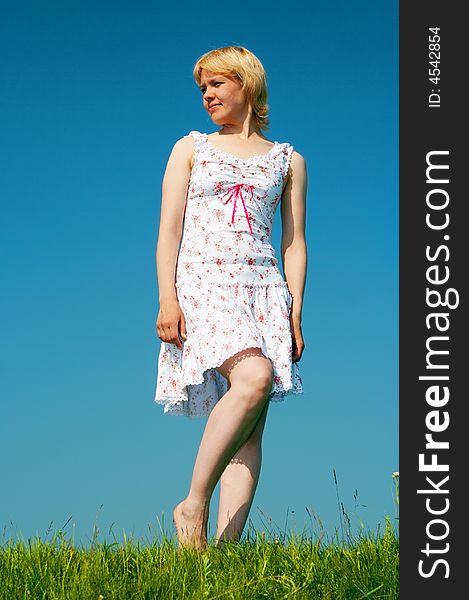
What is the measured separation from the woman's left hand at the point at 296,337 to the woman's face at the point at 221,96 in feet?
3.89

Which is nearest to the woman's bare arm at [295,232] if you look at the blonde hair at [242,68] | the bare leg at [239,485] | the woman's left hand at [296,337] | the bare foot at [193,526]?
the woman's left hand at [296,337]

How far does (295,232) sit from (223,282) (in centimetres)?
67

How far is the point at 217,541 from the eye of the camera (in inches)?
183

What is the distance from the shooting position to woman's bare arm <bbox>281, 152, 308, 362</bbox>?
17.0ft

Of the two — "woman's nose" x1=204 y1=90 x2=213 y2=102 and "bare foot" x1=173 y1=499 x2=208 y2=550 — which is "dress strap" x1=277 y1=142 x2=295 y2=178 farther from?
"bare foot" x1=173 y1=499 x2=208 y2=550

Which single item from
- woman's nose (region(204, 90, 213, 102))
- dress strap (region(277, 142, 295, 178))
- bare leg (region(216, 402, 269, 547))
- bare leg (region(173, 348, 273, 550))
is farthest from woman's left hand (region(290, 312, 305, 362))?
woman's nose (region(204, 90, 213, 102))

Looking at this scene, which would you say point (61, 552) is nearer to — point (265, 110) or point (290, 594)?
point (290, 594)

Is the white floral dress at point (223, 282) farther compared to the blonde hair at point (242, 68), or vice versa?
the blonde hair at point (242, 68)

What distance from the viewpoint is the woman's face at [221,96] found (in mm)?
5078

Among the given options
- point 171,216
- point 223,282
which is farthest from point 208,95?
point 223,282

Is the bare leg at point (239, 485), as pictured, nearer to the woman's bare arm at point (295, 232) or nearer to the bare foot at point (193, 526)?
the bare foot at point (193, 526)

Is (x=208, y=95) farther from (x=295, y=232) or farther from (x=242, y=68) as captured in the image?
(x=295, y=232)

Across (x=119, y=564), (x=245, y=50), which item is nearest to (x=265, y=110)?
(x=245, y=50)

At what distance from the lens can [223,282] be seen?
4836mm
